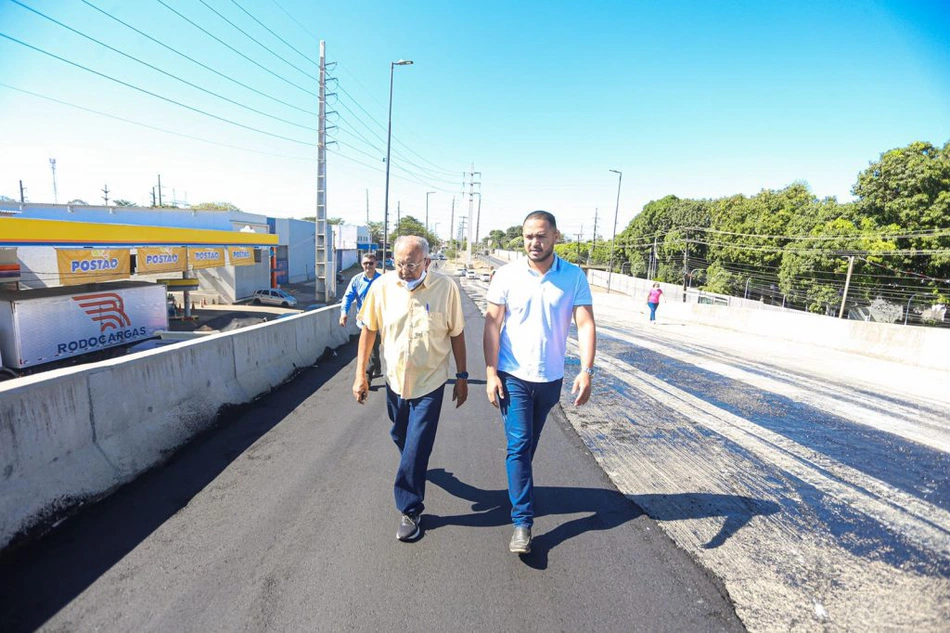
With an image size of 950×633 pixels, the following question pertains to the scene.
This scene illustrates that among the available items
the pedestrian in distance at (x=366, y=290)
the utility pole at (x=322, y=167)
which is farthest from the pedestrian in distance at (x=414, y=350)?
the utility pole at (x=322, y=167)

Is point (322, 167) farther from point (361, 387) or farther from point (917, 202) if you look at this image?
point (917, 202)

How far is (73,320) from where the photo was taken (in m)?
11.9

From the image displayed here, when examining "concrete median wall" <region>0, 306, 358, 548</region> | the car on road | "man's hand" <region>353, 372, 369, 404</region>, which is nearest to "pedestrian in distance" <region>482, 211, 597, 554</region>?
"man's hand" <region>353, 372, 369, 404</region>

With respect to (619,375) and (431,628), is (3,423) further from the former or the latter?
(619,375)

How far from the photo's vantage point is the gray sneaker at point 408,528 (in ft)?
9.02

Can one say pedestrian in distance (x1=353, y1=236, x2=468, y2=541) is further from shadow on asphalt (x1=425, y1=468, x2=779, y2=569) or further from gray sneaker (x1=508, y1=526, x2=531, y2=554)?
gray sneaker (x1=508, y1=526, x2=531, y2=554)

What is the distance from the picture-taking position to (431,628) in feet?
6.73

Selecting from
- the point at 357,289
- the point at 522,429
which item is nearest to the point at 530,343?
the point at 522,429

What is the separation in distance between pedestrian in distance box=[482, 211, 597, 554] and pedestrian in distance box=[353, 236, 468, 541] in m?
0.34

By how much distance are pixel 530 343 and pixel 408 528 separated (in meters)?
1.35

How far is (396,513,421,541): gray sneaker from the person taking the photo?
2.75 metres

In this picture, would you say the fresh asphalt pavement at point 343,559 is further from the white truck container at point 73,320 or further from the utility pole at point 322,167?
the utility pole at point 322,167

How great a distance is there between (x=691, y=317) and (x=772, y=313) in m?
5.18

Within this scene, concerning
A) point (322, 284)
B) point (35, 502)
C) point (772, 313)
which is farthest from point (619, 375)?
point (322, 284)
